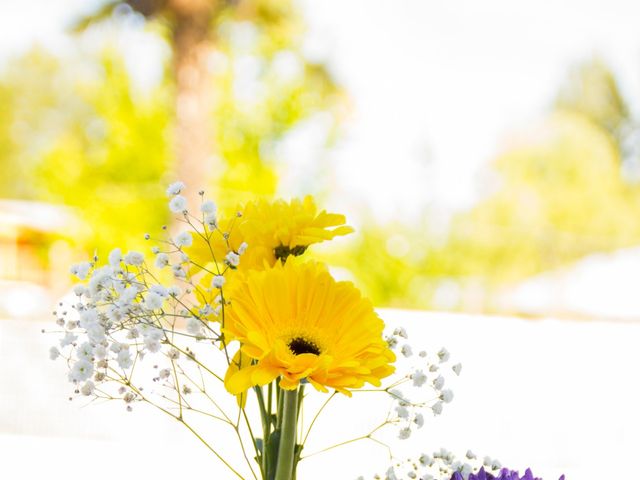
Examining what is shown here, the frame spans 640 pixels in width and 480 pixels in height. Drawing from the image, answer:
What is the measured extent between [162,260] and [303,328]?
113 mm

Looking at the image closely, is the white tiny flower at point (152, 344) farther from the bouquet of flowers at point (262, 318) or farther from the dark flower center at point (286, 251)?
the dark flower center at point (286, 251)

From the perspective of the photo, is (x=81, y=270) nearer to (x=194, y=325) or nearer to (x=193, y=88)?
(x=194, y=325)

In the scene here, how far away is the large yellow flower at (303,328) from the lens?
0.50 m

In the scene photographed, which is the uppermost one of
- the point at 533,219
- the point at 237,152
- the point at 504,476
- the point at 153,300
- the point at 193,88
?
the point at 533,219

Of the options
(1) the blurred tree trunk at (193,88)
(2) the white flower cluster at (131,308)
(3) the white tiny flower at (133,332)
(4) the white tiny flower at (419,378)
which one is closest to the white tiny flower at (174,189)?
(2) the white flower cluster at (131,308)

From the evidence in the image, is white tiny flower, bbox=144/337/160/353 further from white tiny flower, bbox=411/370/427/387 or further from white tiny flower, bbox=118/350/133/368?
white tiny flower, bbox=411/370/427/387

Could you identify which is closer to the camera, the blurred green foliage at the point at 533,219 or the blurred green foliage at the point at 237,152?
the blurred green foliage at the point at 237,152

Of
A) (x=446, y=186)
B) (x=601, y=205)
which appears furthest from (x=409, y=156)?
(x=601, y=205)

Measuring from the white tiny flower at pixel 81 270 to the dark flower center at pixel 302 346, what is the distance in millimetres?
161

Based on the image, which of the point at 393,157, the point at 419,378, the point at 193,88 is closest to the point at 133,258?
the point at 419,378

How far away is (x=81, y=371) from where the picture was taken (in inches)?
20.4

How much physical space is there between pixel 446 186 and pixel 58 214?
379 inches

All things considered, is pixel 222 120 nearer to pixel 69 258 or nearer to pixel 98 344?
pixel 69 258

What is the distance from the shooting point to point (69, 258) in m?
9.76
